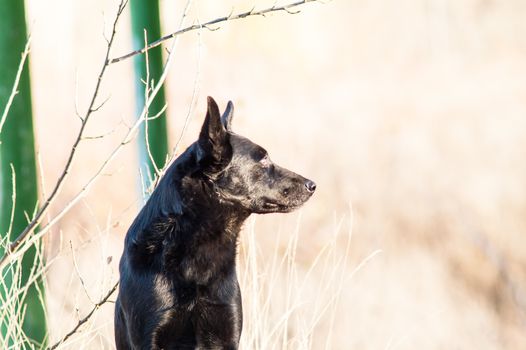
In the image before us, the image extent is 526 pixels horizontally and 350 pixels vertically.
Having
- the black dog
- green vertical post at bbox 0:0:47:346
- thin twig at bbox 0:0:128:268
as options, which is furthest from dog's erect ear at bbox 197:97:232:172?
green vertical post at bbox 0:0:47:346

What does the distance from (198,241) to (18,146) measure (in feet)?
5.09

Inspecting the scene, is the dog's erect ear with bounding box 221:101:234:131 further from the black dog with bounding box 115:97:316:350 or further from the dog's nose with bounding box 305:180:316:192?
the dog's nose with bounding box 305:180:316:192

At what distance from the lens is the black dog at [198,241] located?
2973 mm

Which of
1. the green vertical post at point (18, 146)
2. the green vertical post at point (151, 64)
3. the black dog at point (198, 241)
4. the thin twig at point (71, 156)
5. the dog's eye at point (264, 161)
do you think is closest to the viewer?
the thin twig at point (71, 156)

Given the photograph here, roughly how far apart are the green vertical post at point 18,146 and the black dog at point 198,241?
1.37m

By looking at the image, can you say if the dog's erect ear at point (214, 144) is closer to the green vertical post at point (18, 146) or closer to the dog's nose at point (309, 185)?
the dog's nose at point (309, 185)

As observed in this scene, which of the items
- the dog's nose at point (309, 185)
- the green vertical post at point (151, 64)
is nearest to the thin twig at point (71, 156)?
the dog's nose at point (309, 185)

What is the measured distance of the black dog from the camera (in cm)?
297

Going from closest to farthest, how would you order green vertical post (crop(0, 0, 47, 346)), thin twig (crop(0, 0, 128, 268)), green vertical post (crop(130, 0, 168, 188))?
1. thin twig (crop(0, 0, 128, 268))
2. green vertical post (crop(0, 0, 47, 346))
3. green vertical post (crop(130, 0, 168, 188))

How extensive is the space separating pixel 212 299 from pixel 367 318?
426 centimetres

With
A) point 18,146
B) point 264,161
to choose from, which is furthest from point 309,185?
point 18,146

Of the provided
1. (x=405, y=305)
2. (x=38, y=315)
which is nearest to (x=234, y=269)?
(x=38, y=315)

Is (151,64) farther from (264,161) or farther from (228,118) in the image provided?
(264,161)

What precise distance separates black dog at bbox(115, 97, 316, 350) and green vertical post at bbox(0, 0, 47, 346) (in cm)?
137
